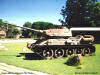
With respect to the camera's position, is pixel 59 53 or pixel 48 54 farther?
pixel 59 53

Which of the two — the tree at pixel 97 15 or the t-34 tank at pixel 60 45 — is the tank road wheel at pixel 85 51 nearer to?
the t-34 tank at pixel 60 45

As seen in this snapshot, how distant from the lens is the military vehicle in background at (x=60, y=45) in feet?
64.1

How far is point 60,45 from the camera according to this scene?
19.8 m

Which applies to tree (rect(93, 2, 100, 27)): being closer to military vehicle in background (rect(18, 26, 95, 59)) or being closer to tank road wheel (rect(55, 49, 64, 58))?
military vehicle in background (rect(18, 26, 95, 59))

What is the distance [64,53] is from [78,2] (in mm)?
39381

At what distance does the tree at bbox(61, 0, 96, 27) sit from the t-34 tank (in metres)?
34.9

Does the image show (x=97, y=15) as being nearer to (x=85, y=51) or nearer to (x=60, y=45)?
(x=85, y=51)

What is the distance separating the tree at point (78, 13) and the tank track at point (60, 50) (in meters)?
35.0

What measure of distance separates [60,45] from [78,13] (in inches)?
1495

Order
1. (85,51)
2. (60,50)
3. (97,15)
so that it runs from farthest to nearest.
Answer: (97,15)
(85,51)
(60,50)

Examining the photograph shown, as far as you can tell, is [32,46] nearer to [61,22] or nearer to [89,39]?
[89,39]

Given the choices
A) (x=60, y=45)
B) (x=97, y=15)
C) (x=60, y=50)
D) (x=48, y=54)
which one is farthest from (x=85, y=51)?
(x=97, y=15)

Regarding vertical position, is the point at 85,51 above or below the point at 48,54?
above

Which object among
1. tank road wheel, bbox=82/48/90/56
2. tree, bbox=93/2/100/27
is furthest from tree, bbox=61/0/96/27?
tank road wheel, bbox=82/48/90/56
